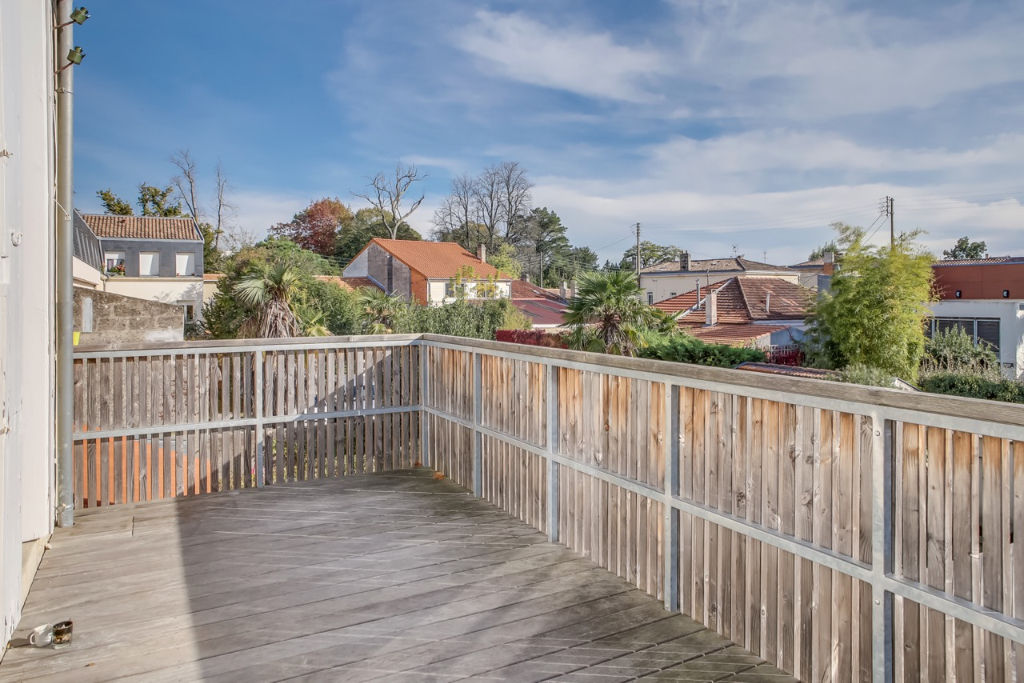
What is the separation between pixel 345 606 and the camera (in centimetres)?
325

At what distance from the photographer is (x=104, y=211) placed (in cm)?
3997

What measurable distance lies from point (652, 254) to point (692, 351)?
43.4m

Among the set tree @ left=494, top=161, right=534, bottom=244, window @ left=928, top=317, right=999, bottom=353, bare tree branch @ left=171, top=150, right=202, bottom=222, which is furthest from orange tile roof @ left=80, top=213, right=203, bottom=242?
window @ left=928, top=317, right=999, bottom=353

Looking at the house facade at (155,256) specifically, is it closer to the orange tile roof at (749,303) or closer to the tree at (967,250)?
the orange tile roof at (749,303)

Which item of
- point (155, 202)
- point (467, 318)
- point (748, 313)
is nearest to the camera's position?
point (467, 318)

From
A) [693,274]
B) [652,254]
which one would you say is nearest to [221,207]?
[693,274]

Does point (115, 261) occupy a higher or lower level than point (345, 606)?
higher

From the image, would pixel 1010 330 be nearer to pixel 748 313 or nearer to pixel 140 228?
pixel 748 313

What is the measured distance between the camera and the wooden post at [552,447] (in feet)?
13.3

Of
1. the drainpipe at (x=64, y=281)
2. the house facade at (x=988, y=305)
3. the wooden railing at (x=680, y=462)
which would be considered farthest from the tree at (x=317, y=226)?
the drainpipe at (x=64, y=281)

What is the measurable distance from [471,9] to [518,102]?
1331 cm

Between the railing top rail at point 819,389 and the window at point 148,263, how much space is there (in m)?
34.6

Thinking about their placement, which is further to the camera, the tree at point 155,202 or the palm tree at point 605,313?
the tree at point 155,202

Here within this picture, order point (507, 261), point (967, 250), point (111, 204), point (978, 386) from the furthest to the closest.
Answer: point (967, 250)
point (507, 261)
point (111, 204)
point (978, 386)
